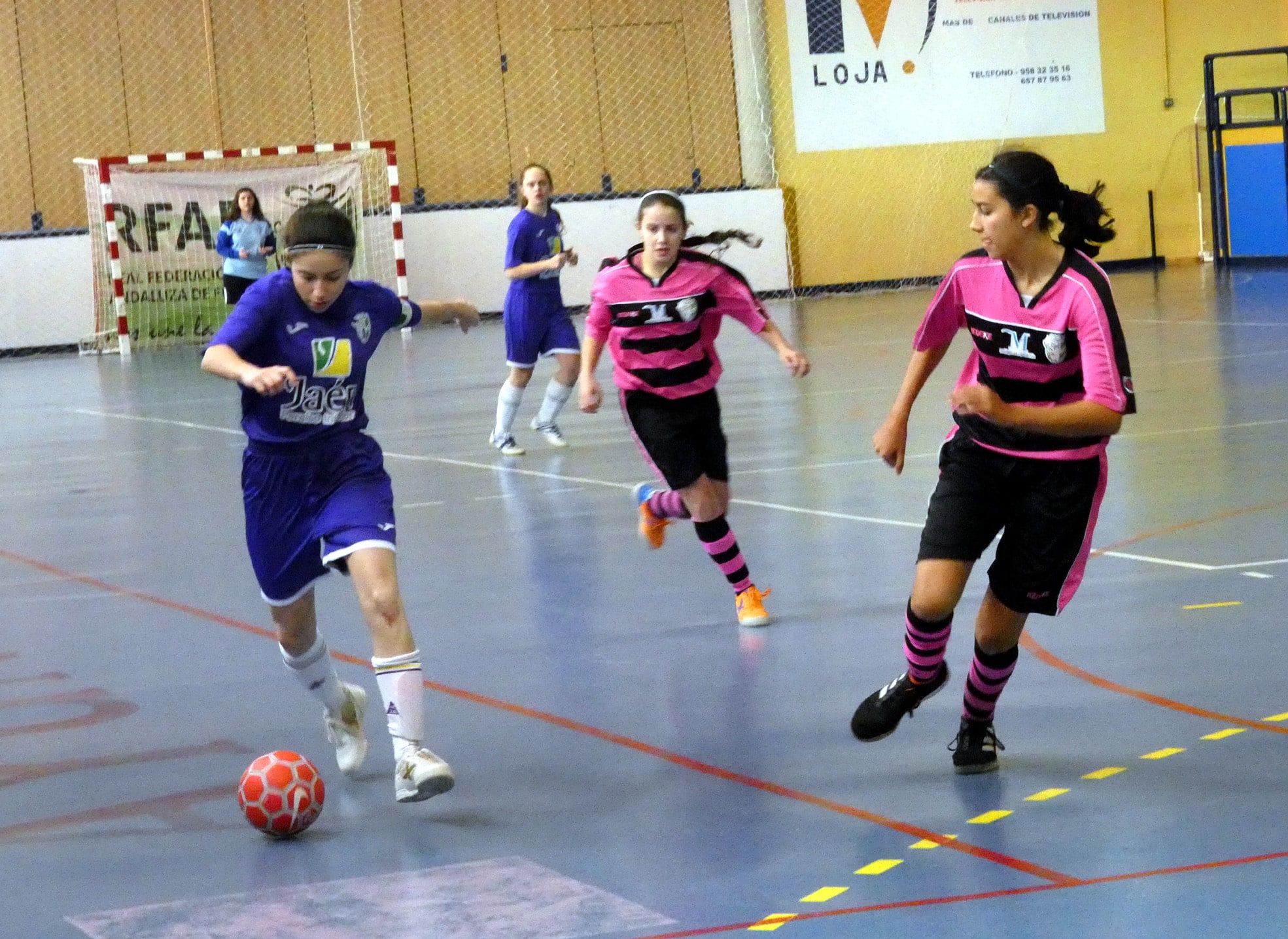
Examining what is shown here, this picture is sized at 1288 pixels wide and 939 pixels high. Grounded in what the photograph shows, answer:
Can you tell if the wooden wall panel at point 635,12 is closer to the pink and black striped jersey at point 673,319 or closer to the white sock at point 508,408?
the white sock at point 508,408

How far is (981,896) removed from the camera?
3.70m

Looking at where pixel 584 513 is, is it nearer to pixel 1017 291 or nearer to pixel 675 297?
pixel 675 297

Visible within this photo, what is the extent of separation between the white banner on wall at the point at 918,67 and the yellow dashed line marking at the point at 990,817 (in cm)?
2292

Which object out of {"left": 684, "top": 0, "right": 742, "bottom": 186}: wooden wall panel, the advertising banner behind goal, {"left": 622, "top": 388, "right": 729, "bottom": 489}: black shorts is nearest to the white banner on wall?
{"left": 684, "top": 0, "right": 742, "bottom": 186}: wooden wall panel

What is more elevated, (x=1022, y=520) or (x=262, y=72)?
(x=262, y=72)

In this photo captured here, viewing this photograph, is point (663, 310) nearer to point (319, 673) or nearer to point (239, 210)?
point (319, 673)

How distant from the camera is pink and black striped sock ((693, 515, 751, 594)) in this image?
264 inches

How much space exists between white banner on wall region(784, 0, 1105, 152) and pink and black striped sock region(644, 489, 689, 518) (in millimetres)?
19752

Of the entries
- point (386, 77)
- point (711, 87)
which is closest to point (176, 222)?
point (386, 77)

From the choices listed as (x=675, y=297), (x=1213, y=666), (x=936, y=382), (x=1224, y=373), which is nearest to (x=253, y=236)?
(x=936, y=382)

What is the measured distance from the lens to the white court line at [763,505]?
7.02 m

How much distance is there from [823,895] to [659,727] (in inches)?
59.2

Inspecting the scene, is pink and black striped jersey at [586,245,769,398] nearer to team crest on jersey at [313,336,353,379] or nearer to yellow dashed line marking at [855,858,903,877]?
team crest on jersey at [313,336,353,379]

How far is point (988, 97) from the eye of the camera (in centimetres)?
2664
